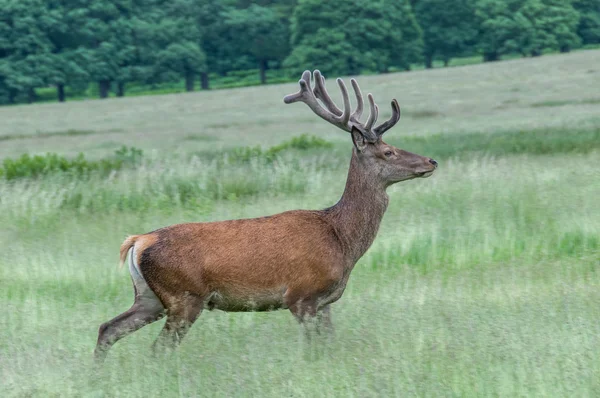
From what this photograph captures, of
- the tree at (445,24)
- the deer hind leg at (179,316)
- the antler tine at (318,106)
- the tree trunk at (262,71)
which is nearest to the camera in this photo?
the deer hind leg at (179,316)

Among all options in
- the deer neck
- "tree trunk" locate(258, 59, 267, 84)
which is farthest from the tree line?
the deer neck

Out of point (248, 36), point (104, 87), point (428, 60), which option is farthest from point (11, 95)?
point (428, 60)

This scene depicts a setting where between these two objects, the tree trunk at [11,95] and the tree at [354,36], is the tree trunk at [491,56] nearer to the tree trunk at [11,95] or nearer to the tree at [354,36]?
the tree at [354,36]

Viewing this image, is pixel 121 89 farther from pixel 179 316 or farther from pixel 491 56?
pixel 179 316

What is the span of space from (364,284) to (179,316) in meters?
2.65

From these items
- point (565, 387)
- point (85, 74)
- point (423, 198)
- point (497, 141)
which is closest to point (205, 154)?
point (497, 141)

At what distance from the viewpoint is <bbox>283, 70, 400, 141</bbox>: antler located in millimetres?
7055

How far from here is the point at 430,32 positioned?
6294cm

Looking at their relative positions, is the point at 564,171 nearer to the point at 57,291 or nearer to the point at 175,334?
the point at 57,291

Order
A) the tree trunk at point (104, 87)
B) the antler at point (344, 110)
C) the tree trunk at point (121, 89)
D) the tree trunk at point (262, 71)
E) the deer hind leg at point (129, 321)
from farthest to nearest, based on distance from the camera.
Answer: the tree trunk at point (262, 71) → the tree trunk at point (121, 89) → the tree trunk at point (104, 87) → the antler at point (344, 110) → the deer hind leg at point (129, 321)

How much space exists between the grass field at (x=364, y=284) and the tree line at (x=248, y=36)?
114ft

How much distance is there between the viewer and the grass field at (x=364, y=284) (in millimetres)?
5805

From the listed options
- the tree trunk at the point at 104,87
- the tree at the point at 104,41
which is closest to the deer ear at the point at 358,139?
the tree at the point at 104,41

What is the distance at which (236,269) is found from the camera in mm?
6316
